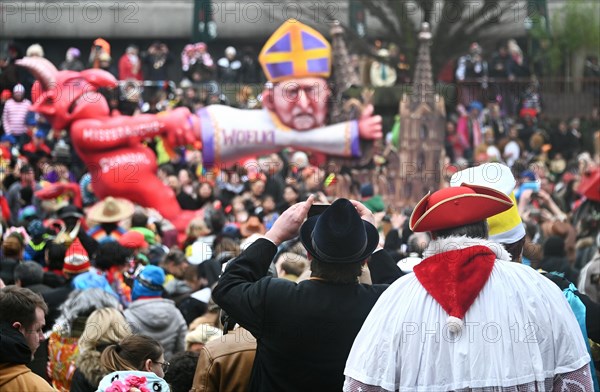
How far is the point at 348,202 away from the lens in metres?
4.37

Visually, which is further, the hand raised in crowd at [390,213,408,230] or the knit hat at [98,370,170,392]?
the hand raised in crowd at [390,213,408,230]

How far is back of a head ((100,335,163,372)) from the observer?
492 centimetres

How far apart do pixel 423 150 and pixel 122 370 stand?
9966 millimetres

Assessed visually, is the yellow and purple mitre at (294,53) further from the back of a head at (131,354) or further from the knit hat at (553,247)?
the back of a head at (131,354)

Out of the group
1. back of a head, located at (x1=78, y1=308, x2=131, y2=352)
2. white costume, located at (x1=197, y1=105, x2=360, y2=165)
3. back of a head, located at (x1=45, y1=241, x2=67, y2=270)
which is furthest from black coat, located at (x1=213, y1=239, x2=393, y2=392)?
white costume, located at (x1=197, y1=105, x2=360, y2=165)

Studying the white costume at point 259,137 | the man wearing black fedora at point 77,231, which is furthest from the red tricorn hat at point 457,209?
the white costume at point 259,137

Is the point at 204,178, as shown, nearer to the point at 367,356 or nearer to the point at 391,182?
the point at 391,182

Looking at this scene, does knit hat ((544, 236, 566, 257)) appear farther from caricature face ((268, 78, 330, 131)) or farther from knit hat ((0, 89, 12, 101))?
knit hat ((0, 89, 12, 101))

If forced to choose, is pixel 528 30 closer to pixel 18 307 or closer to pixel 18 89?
pixel 18 89

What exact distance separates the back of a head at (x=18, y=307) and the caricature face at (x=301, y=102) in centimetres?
909

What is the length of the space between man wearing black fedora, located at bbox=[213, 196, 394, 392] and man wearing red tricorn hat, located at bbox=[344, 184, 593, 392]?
1.14ft

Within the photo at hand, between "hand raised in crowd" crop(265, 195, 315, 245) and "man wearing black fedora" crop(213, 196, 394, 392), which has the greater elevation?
"hand raised in crowd" crop(265, 195, 315, 245)

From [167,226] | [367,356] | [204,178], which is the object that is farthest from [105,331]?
[204,178]

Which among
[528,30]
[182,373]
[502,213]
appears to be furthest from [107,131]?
[528,30]
